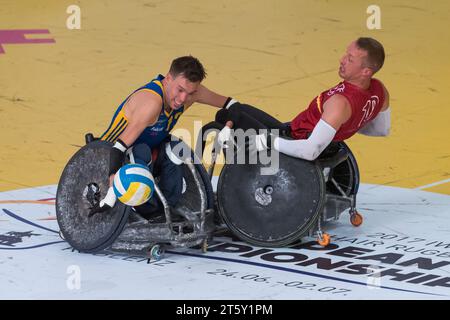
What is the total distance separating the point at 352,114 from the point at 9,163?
3308mm

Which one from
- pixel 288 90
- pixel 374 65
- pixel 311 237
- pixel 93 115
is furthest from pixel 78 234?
pixel 288 90

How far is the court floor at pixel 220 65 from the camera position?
8.15 meters

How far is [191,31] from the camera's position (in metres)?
10.8

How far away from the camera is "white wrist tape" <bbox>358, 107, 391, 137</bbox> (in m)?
6.45

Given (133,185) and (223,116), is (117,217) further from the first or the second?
(223,116)

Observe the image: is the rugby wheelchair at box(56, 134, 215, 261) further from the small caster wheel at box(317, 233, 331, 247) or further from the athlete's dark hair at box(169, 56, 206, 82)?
the small caster wheel at box(317, 233, 331, 247)

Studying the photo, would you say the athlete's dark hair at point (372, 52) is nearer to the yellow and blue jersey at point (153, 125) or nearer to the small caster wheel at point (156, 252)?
the yellow and blue jersey at point (153, 125)

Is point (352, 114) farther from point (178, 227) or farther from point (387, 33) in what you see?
point (387, 33)

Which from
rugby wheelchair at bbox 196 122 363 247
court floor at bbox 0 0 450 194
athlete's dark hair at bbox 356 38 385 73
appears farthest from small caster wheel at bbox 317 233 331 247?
court floor at bbox 0 0 450 194

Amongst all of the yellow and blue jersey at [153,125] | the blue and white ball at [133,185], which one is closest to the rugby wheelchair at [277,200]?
the yellow and blue jersey at [153,125]

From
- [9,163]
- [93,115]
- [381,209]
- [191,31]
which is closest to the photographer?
[381,209]

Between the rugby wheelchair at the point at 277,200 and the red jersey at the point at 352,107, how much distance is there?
207 mm

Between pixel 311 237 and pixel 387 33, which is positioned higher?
pixel 387 33

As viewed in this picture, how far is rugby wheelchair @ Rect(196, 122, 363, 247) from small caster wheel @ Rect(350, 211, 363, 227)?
246 mm
